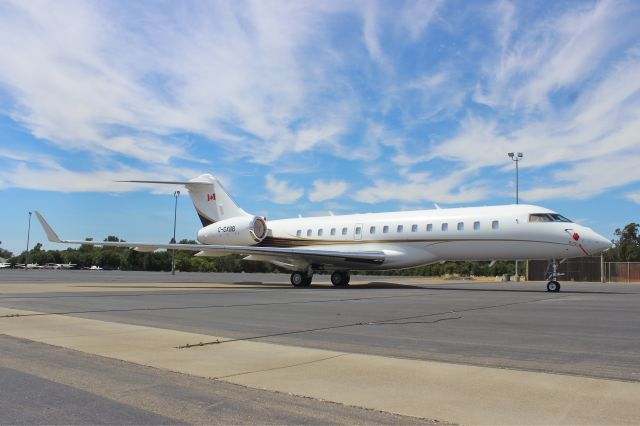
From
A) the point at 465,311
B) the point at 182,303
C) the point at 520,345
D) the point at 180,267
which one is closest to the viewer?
the point at 520,345

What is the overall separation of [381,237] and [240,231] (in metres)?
8.49

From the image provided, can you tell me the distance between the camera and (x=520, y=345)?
794cm

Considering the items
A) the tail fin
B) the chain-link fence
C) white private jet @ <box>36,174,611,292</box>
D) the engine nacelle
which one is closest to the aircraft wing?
white private jet @ <box>36,174,611,292</box>

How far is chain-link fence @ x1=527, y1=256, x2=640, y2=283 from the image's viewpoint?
4500 centimetres

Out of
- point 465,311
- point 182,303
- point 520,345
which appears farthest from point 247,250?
point 520,345

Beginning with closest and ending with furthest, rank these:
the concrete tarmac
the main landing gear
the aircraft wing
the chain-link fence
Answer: the concrete tarmac < the aircraft wing < the main landing gear < the chain-link fence

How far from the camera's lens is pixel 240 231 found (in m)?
30.5

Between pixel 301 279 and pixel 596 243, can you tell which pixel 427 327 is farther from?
pixel 301 279

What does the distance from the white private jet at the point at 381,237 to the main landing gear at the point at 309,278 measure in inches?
2.1

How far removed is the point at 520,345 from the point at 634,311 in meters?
7.09

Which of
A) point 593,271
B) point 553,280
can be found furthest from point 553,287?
point 593,271

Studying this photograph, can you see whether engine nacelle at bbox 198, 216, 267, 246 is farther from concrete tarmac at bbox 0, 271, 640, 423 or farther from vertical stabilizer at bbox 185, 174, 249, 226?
concrete tarmac at bbox 0, 271, 640, 423

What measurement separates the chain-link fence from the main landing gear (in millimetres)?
23676

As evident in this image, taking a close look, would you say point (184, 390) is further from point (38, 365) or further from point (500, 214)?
point (500, 214)
